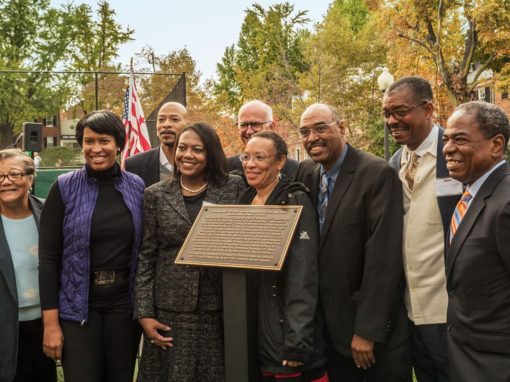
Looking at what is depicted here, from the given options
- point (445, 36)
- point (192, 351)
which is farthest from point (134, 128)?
point (445, 36)

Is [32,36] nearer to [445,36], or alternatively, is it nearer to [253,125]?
[445,36]

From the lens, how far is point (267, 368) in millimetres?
3697

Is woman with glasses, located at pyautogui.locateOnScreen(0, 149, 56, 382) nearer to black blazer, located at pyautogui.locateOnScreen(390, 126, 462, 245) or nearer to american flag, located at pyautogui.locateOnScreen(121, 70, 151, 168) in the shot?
black blazer, located at pyautogui.locateOnScreen(390, 126, 462, 245)

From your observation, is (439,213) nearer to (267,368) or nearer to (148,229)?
(267,368)

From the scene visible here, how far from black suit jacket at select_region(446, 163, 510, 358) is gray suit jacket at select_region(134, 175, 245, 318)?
171cm

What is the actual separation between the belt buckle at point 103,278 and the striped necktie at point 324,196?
63.3 inches

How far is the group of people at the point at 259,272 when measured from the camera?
12.2ft

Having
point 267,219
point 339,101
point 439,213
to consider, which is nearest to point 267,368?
point 267,219

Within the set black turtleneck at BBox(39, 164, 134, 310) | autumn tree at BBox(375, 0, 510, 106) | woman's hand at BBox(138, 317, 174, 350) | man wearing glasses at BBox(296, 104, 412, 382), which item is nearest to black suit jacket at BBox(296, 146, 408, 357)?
man wearing glasses at BBox(296, 104, 412, 382)

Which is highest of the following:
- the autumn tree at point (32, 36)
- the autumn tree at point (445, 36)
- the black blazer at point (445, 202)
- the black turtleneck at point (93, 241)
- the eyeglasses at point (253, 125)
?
the autumn tree at point (32, 36)

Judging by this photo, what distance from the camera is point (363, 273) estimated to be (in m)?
3.80

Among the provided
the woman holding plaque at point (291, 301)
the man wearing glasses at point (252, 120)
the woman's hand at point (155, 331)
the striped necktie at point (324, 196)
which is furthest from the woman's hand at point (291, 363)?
the man wearing glasses at point (252, 120)

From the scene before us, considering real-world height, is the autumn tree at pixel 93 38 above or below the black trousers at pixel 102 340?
above

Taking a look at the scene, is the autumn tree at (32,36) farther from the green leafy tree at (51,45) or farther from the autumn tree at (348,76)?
the autumn tree at (348,76)
